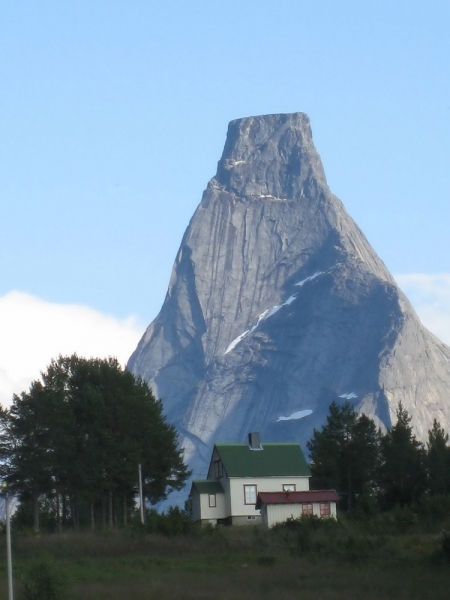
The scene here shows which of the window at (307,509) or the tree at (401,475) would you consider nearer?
the window at (307,509)

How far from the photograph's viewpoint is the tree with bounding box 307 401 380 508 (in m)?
70.2

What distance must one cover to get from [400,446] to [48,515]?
2846 cm

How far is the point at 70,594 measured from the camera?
100ft

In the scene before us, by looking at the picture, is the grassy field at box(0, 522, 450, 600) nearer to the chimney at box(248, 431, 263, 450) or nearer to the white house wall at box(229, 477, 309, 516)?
the white house wall at box(229, 477, 309, 516)

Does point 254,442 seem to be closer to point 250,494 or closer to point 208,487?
point 250,494

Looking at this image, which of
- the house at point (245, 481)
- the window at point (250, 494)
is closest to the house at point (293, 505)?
the house at point (245, 481)

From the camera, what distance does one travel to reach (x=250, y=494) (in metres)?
62.3

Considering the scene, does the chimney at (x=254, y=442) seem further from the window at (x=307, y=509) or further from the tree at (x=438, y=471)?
the tree at (x=438, y=471)

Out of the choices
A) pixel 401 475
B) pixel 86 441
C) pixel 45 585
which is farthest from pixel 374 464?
pixel 45 585

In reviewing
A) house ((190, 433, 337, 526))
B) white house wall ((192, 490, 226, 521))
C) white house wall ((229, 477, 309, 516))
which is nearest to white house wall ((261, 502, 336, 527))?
house ((190, 433, 337, 526))

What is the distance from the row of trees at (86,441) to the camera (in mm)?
58719

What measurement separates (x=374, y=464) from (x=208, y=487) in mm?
13826

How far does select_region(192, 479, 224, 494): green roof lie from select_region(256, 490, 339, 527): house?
314 inches

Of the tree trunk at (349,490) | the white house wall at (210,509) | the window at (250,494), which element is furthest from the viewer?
the tree trunk at (349,490)
